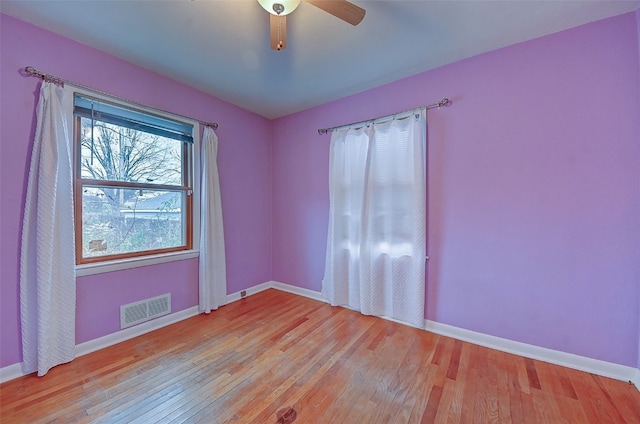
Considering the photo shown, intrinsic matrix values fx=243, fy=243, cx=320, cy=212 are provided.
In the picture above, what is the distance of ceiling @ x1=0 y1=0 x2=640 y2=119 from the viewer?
1586 millimetres

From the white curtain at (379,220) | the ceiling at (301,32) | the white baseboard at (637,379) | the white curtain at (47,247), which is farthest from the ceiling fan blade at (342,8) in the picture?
the white baseboard at (637,379)

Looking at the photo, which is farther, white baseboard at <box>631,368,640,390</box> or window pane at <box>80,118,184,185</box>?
window pane at <box>80,118,184,185</box>

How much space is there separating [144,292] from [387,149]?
8.97 feet

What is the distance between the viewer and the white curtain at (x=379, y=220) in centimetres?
232

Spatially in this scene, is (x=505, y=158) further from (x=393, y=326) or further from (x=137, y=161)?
(x=137, y=161)

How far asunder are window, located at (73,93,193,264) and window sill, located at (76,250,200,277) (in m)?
0.09

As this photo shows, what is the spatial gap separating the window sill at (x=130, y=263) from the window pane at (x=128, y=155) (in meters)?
0.73

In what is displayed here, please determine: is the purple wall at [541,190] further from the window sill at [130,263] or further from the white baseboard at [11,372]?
the white baseboard at [11,372]

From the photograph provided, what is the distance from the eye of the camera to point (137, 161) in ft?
7.64

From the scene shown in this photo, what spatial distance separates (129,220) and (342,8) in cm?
245

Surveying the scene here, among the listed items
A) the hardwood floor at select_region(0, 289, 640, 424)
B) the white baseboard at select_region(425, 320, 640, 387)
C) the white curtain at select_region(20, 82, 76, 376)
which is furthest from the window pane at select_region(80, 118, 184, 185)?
the white baseboard at select_region(425, 320, 640, 387)

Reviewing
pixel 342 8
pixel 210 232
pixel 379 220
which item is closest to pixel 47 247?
pixel 210 232

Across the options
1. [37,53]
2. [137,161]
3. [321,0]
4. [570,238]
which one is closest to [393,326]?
[570,238]

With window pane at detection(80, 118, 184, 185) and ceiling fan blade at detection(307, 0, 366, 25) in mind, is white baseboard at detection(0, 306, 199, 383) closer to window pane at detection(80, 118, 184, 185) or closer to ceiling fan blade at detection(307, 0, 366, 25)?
window pane at detection(80, 118, 184, 185)
